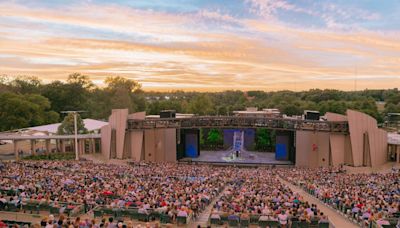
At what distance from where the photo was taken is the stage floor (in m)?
38.3

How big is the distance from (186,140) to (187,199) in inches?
1100

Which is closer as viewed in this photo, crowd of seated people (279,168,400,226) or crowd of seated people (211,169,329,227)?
crowd of seated people (211,169,329,227)

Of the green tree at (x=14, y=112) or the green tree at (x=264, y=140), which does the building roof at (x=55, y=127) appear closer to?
the green tree at (x=14, y=112)

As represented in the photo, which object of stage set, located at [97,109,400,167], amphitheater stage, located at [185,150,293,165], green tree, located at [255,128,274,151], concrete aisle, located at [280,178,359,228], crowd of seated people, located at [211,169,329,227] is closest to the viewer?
crowd of seated people, located at [211,169,329,227]

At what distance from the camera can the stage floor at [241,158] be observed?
126 ft

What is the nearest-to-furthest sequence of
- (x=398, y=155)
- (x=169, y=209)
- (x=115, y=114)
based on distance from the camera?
(x=169, y=209)
(x=398, y=155)
(x=115, y=114)

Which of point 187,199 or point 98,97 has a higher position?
point 98,97

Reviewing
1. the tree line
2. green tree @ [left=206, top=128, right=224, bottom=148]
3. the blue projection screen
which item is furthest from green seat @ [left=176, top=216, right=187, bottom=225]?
the tree line

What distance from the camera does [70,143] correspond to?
38.2m

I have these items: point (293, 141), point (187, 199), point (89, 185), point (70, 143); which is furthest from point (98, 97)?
point (187, 199)

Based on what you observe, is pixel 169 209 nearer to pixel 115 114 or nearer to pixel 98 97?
pixel 115 114

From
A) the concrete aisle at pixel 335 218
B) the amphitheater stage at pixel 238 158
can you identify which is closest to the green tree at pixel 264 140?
the amphitheater stage at pixel 238 158

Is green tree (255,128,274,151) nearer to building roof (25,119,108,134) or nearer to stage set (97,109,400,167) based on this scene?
stage set (97,109,400,167)

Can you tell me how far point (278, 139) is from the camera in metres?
39.4
